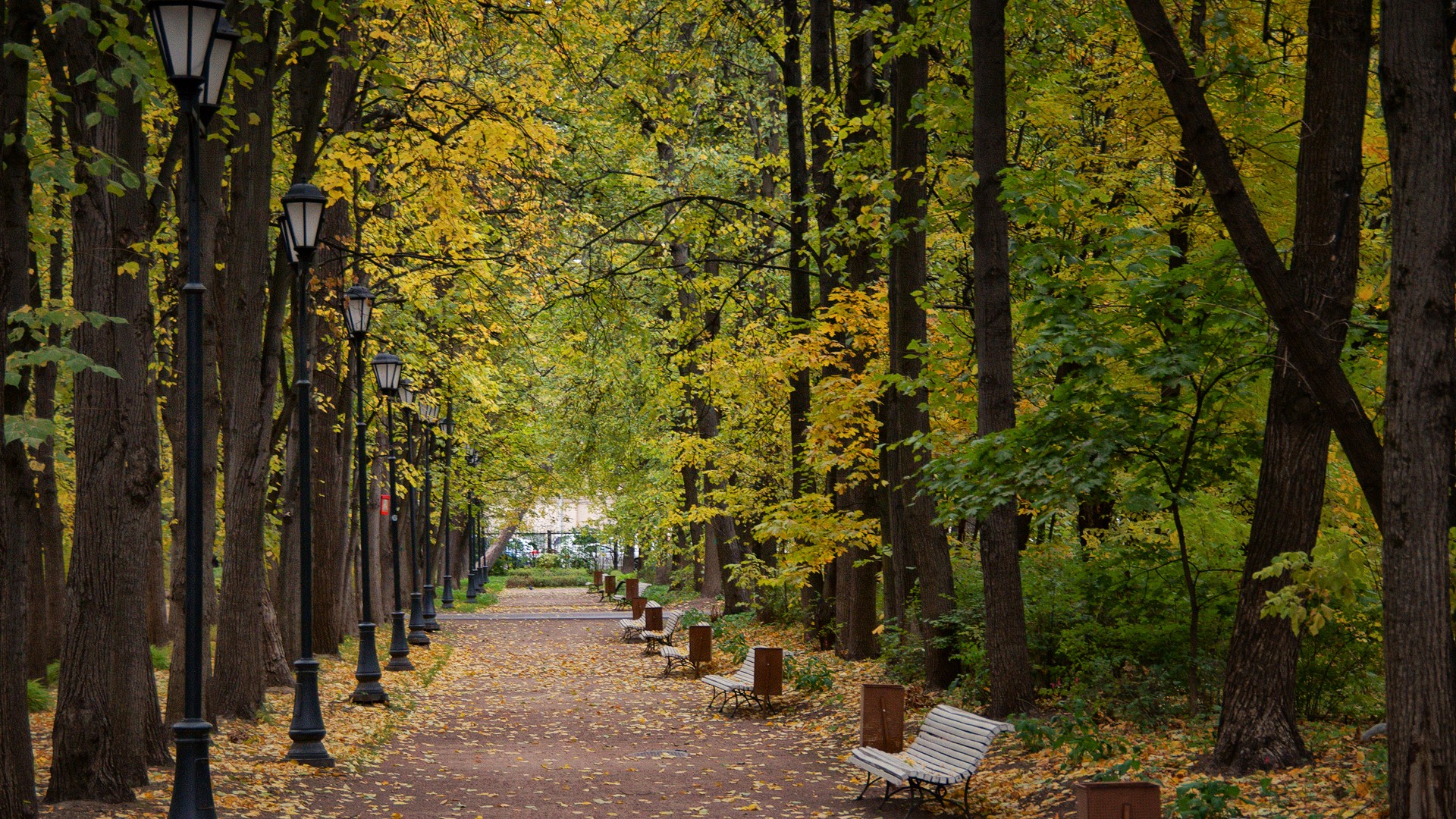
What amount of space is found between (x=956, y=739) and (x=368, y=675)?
28.3 feet

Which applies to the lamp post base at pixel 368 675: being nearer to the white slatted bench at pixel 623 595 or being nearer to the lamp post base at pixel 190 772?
the lamp post base at pixel 190 772

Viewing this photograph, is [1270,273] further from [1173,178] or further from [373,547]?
[373,547]

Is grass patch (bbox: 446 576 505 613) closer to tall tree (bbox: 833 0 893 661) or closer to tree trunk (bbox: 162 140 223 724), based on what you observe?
tall tree (bbox: 833 0 893 661)

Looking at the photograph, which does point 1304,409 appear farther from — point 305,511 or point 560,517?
point 560,517

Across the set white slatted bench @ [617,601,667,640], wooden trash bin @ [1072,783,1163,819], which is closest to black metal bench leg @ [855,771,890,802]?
wooden trash bin @ [1072,783,1163,819]

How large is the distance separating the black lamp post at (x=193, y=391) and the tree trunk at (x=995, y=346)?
22.8 ft

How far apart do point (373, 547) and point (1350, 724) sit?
20.3 m

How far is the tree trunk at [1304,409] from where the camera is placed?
8227mm

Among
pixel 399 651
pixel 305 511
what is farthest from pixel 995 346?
pixel 399 651

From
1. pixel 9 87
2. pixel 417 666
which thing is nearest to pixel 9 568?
pixel 9 87

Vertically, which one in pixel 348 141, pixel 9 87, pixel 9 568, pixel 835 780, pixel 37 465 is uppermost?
pixel 348 141

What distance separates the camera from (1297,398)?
28.7ft

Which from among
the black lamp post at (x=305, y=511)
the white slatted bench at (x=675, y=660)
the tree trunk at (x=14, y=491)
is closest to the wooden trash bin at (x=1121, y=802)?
the tree trunk at (x=14, y=491)

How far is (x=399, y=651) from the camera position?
20812mm
